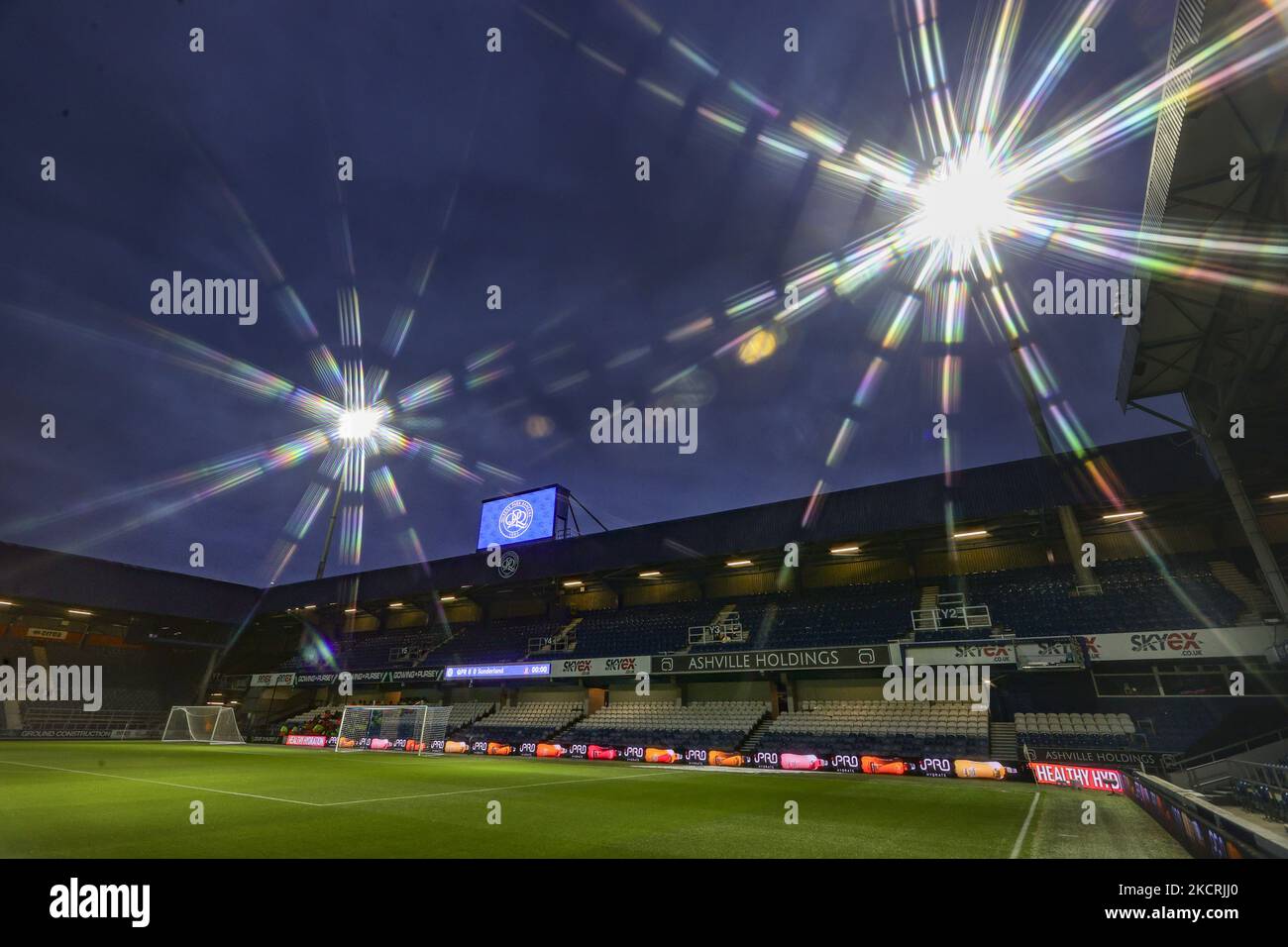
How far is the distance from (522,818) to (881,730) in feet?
55.4

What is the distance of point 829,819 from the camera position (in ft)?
30.8

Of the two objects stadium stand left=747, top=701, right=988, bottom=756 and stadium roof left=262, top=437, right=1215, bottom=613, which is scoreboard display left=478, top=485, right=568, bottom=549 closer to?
stadium roof left=262, top=437, right=1215, bottom=613

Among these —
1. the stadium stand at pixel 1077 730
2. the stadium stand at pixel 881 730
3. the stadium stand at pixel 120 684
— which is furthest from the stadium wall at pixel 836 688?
the stadium stand at pixel 120 684

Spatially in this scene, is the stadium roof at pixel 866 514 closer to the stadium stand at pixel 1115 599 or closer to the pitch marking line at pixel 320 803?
the stadium stand at pixel 1115 599

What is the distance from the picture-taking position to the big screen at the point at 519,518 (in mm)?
35719

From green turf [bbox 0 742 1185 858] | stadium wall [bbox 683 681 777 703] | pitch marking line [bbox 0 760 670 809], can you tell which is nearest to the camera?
green turf [bbox 0 742 1185 858]

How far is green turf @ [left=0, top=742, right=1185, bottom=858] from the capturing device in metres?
6.57

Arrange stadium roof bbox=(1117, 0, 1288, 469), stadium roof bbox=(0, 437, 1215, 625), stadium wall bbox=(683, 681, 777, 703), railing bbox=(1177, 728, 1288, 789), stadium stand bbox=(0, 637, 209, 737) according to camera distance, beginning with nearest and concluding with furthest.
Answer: stadium roof bbox=(1117, 0, 1288, 469) → railing bbox=(1177, 728, 1288, 789) → stadium roof bbox=(0, 437, 1215, 625) → stadium wall bbox=(683, 681, 777, 703) → stadium stand bbox=(0, 637, 209, 737)

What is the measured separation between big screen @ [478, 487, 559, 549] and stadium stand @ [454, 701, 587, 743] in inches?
383

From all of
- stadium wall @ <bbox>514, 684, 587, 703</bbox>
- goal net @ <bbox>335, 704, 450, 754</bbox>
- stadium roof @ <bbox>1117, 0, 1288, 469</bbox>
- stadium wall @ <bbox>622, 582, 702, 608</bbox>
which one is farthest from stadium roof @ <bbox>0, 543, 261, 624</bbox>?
stadium roof @ <bbox>1117, 0, 1288, 469</bbox>

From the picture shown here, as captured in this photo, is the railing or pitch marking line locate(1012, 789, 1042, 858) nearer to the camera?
pitch marking line locate(1012, 789, 1042, 858)

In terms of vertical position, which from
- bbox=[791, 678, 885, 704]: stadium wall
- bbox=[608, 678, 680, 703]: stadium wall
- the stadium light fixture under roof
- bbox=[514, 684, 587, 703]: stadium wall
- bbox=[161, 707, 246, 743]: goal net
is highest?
the stadium light fixture under roof

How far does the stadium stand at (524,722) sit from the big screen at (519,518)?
972 cm
